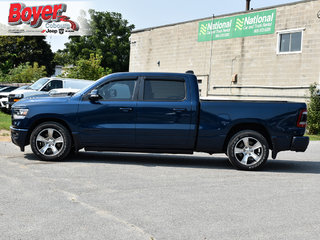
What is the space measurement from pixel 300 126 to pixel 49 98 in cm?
493

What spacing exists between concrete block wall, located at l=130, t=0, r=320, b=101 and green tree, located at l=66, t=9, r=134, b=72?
104 ft

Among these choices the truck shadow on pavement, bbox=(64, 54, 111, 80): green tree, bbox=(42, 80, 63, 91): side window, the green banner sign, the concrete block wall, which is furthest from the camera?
bbox=(64, 54, 111, 80): green tree

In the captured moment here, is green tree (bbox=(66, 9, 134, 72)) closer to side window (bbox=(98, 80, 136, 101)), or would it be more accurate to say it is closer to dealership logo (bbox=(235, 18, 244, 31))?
dealership logo (bbox=(235, 18, 244, 31))

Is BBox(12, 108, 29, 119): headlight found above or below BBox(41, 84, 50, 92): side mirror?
below

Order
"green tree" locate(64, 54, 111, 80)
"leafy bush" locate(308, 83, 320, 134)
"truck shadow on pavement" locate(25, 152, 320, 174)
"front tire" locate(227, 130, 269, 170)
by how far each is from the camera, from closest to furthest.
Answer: "front tire" locate(227, 130, 269, 170), "truck shadow on pavement" locate(25, 152, 320, 174), "leafy bush" locate(308, 83, 320, 134), "green tree" locate(64, 54, 111, 80)

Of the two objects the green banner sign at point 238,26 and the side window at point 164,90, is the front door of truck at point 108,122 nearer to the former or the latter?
the side window at point 164,90

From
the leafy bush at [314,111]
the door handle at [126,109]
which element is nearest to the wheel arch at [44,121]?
the door handle at [126,109]

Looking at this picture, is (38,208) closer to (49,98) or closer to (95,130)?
(95,130)

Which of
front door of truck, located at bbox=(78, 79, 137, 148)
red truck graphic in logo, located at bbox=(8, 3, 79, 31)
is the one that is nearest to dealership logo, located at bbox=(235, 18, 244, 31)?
front door of truck, located at bbox=(78, 79, 137, 148)

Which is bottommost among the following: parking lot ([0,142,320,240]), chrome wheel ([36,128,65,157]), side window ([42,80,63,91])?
parking lot ([0,142,320,240])

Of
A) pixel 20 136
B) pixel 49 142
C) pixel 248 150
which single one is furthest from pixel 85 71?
pixel 248 150

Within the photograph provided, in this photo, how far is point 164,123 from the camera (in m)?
7.88

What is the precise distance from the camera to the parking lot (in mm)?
4180

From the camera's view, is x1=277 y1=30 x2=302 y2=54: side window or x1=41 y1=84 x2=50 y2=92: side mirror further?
x1=277 y1=30 x2=302 y2=54: side window
